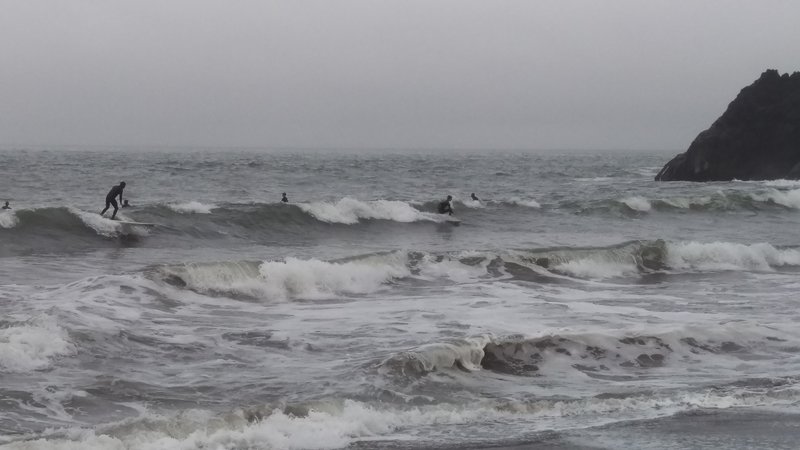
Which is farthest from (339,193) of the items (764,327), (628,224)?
(764,327)

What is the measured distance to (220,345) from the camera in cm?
1241

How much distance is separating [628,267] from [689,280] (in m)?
2.03

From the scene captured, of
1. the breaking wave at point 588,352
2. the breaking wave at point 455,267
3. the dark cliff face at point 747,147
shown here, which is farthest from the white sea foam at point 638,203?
the dark cliff face at point 747,147

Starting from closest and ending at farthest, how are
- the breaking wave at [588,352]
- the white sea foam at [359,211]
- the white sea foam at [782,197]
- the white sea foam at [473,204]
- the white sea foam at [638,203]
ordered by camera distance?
the breaking wave at [588,352] < the white sea foam at [359,211] < the white sea foam at [473,204] < the white sea foam at [638,203] < the white sea foam at [782,197]

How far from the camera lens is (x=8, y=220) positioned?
24.0 meters

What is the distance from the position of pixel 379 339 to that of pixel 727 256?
14391mm

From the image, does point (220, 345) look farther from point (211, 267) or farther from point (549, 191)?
point (549, 191)

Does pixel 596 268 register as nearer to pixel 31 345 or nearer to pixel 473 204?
pixel 31 345

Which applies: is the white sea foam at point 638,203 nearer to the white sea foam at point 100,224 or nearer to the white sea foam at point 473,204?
the white sea foam at point 473,204

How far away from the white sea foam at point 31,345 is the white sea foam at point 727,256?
→ 1633 centimetres

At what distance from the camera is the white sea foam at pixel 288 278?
1738 centimetres

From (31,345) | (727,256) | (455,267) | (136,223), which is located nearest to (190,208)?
(136,223)

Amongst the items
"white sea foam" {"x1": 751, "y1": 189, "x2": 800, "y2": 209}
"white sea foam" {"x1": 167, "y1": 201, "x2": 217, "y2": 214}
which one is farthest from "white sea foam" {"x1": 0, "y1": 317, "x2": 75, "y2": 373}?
"white sea foam" {"x1": 751, "y1": 189, "x2": 800, "y2": 209}

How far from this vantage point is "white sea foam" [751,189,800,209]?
143 ft
